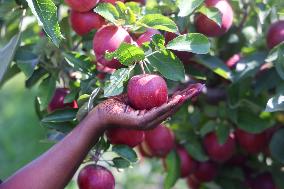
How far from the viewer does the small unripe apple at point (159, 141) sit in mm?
1418

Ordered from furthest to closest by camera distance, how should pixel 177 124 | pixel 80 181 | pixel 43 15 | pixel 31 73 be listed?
1. pixel 177 124
2. pixel 31 73
3. pixel 80 181
4. pixel 43 15

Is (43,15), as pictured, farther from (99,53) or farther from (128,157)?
(128,157)

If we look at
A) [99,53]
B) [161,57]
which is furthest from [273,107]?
[99,53]

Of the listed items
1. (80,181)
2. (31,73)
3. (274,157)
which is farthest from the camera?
(274,157)

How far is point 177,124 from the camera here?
1.54m

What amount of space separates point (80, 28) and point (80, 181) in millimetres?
299

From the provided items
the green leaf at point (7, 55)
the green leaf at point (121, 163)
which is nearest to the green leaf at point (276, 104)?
the green leaf at point (121, 163)

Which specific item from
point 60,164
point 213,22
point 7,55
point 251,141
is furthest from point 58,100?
point 251,141

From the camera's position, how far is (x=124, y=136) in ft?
3.69

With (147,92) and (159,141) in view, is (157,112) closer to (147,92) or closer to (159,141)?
(147,92)

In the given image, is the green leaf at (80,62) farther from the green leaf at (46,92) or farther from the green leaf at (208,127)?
the green leaf at (208,127)

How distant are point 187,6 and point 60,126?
1.08 ft

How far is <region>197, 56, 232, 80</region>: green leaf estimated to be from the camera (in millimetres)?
1341

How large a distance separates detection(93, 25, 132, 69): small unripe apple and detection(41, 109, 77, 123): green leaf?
12cm
